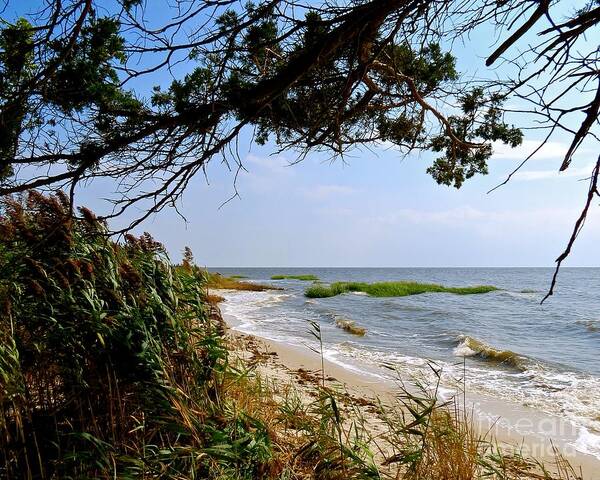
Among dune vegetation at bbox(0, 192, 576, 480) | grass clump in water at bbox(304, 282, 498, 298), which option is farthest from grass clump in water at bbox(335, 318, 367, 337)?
grass clump in water at bbox(304, 282, 498, 298)

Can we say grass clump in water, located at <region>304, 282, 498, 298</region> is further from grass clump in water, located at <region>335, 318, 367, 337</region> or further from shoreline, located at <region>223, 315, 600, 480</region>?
shoreline, located at <region>223, 315, 600, 480</region>

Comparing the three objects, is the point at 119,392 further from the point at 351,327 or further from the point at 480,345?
the point at 351,327

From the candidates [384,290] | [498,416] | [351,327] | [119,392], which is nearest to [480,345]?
[351,327]

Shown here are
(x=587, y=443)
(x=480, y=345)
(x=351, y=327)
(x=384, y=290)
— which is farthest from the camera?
(x=384, y=290)

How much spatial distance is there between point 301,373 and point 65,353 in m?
5.59

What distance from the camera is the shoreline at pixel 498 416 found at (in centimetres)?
482

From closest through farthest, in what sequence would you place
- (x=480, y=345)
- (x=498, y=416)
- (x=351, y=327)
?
1. (x=498, y=416)
2. (x=480, y=345)
3. (x=351, y=327)

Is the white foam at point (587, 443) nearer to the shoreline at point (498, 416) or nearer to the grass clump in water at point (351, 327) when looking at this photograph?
the shoreline at point (498, 416)

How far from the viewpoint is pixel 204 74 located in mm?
3129

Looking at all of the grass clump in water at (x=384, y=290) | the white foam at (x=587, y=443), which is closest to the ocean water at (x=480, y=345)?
the white foam at (x=587, y=443)

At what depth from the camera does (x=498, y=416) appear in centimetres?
615

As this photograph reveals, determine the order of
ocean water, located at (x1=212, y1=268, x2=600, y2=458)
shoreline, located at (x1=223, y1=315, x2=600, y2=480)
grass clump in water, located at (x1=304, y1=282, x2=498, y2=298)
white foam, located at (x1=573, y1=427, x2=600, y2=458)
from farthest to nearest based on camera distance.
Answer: grass clump in water, located at (x1=304, y1=282, x2=498, y2=298), ocean water, located at (x1=212, y1=268, x2=600, y2=458), white foam, located at (x1=573, y1=427, x2=600, y2=458), shoreline, located at (x1=223, y1=315, x2=600, y2=480)

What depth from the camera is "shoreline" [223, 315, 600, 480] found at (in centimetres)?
482

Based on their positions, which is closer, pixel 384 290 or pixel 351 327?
pixel 351 327
